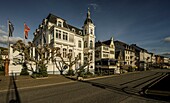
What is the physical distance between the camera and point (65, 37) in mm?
28641

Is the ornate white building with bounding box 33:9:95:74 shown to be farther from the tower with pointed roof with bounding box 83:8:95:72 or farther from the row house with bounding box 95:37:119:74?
the row house with bounding box 95:37:119:74

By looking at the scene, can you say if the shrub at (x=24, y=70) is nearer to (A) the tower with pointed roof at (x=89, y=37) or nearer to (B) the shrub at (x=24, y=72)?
(B) the shrub at (x=24, y=72)

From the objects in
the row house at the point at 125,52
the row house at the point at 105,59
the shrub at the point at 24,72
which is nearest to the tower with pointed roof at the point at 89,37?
the row house at the point at 105,59

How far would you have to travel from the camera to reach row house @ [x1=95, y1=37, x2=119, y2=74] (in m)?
35.5

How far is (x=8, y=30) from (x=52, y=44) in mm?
8804

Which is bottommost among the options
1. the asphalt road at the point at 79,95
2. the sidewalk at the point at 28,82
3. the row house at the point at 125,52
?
the sidewalk at the point at 28,82

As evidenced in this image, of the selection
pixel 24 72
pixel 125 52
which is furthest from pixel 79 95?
pixel 125 52

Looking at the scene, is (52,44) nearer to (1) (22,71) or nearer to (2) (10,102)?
(1) (22,71)

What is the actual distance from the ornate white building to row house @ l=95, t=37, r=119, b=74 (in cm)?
395

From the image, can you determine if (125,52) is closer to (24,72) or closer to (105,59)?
(105,59)

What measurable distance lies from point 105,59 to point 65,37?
16371mm

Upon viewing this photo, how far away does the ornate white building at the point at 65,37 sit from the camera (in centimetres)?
→ 2658

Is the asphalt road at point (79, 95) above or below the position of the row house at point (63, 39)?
below

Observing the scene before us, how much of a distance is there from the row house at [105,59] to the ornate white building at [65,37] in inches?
156
